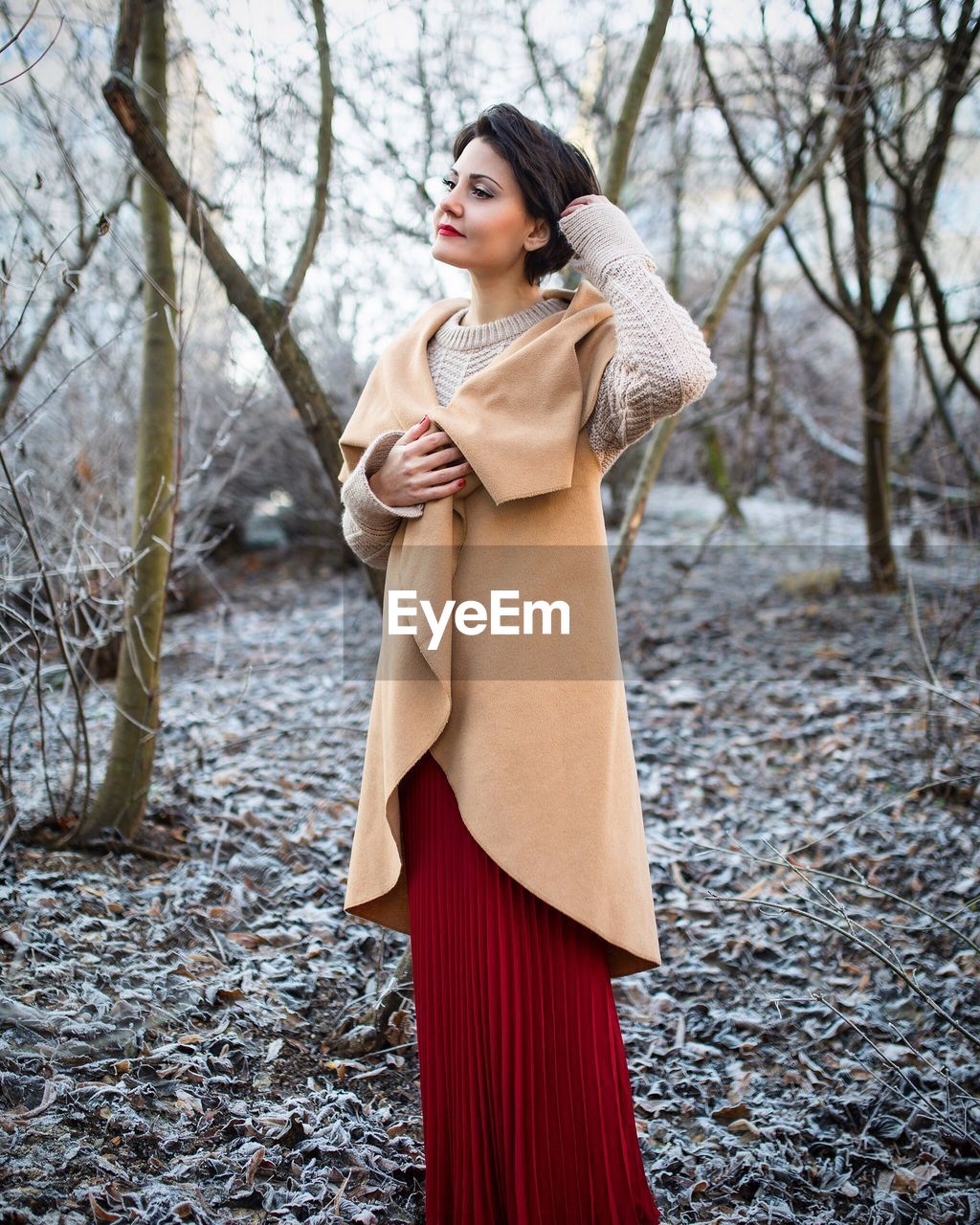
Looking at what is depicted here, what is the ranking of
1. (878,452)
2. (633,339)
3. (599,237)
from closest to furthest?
1. (633,339)
2. (599,237)
3. (878,452)

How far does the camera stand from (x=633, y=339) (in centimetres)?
166

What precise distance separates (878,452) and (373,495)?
4.69 meters

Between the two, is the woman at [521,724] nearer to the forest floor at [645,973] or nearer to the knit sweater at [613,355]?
the knit sweater at [613,355]

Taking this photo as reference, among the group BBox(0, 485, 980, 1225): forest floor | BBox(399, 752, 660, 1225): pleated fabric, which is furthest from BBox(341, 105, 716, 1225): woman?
BBox(0, 485, 980, 1225): forest floor

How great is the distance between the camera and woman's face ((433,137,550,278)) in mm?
1812

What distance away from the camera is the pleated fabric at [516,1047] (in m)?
1.70

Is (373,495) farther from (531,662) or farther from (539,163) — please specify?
(539,163)

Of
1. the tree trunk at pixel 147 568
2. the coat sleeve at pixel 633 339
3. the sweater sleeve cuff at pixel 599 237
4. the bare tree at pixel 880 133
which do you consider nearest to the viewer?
the coat sleeve at pixel 633 339

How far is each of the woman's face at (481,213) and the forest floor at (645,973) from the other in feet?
4.32

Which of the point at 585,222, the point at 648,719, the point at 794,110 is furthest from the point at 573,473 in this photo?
the point at 794,110

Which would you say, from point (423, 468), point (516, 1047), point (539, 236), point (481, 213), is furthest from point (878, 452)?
point (516, 1047)

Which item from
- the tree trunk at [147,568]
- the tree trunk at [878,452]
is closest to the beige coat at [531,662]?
the tree trunk at [147,568]

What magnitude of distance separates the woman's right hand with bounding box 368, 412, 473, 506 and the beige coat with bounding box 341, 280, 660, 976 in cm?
3

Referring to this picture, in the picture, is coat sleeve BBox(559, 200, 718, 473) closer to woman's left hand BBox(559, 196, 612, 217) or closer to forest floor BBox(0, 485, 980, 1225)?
woman's left hand BBox(559, 196, 612, 217)
